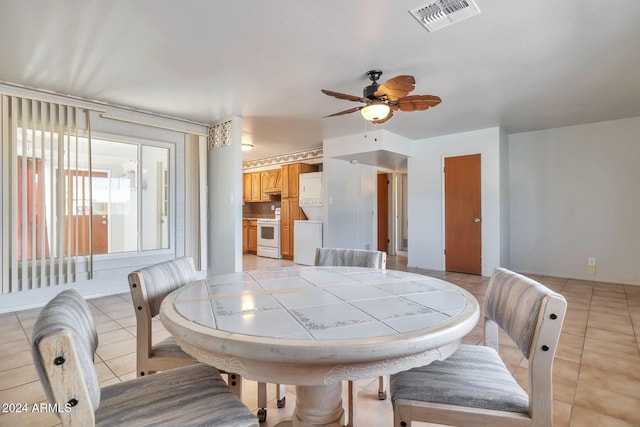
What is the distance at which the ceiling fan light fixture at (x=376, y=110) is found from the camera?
2.62 metres

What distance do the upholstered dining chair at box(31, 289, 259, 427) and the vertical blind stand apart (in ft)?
10.5

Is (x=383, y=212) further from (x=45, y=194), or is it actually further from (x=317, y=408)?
(x=317, y=408)

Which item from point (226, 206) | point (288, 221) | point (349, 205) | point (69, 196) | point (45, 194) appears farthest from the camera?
point (288, 221)

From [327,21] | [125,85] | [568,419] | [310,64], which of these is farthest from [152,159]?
[568,419]

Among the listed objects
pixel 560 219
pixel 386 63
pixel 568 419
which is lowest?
pixel 568 419

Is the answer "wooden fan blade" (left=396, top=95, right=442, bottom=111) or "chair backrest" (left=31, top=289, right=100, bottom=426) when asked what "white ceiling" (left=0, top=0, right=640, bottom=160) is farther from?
"chair backrest" (left=31, top=289, right=100, bottom=426)

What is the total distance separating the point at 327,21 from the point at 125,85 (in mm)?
2368

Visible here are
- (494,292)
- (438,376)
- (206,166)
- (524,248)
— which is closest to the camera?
(438,376)

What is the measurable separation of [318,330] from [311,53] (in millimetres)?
2391

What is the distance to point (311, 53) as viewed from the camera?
2557 millimetres

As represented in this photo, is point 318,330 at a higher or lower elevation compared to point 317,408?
higher

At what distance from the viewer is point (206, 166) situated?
15.4 ft

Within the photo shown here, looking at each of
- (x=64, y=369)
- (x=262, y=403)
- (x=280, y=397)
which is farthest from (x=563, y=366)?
(x=64, y=369)

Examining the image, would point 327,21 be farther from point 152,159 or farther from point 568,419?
point 152,159
